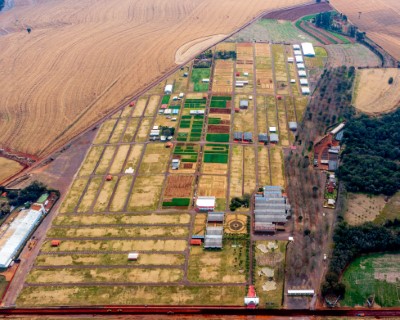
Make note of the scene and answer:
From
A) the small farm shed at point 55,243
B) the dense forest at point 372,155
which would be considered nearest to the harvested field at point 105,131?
the small farm shed at point 55,243

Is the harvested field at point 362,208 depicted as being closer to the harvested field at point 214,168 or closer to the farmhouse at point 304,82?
the harvested field at point 214,168

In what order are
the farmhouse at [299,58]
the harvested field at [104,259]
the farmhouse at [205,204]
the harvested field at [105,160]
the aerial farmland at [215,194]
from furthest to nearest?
the farmhouse at [299,58] < the harvested field at [105,160] < the farmhouse at [205,204] < the harvested field at [104,259] < the aerial farmland at [215,194]

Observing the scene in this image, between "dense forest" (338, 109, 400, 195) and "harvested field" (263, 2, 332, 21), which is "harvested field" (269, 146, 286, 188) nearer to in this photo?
"dense forest" (338, 109, 400, 195)

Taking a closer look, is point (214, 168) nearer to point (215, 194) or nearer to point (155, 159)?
point (215, 194)

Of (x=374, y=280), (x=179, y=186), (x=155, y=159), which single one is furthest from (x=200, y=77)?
(x=374, y=280)

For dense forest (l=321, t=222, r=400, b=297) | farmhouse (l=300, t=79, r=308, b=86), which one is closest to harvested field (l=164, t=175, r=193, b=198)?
dense forest (l=321, t=222, r=400, b=297)

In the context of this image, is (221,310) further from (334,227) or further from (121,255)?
(334,227)

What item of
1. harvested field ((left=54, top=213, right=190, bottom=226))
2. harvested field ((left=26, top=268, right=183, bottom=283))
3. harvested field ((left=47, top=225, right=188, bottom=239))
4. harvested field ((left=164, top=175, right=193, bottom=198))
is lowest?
harvested field ((left=26, top=268, right=183, bottom=283))

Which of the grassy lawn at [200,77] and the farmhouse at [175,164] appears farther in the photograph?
the grassy lawn at [200,77]
